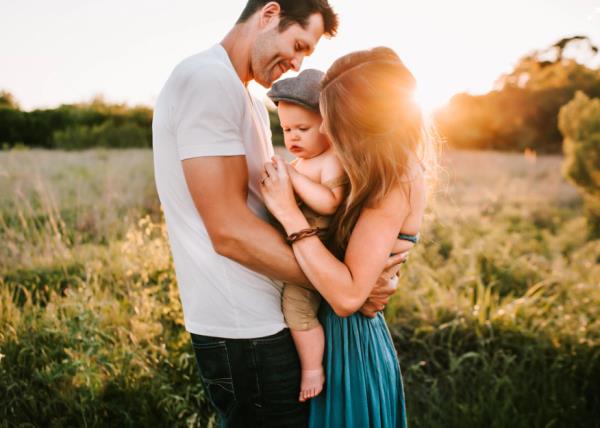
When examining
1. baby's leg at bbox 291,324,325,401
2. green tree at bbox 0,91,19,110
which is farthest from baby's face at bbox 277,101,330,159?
green tree at bbox 0,91,19,110

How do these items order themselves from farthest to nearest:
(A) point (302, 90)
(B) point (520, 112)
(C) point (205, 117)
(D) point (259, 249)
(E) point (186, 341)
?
(B) point (520, 112), (E) point (186, 341), (A) point (302, 90), (D) point (259, 249), (C) point (205, 117)

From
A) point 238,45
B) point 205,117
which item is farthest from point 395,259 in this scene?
point 238,45

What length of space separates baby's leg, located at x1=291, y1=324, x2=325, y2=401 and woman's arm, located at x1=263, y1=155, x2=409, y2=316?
18 centimetres

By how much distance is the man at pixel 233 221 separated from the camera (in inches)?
51.2

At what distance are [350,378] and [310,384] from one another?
16cm

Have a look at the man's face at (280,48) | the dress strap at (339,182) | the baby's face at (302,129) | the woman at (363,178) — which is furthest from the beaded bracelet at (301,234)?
the man's face at (280,48)

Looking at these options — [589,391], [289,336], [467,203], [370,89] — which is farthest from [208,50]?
[467,203]

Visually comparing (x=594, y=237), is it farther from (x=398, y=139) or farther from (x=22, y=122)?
(x=22, y=122)

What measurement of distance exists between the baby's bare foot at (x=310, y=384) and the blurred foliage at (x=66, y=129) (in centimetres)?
1445

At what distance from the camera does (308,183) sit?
1.56m

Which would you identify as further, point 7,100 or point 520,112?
point 520,112

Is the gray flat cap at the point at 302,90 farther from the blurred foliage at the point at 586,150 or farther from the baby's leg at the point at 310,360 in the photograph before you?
the blurred foliage at the point at 586,150

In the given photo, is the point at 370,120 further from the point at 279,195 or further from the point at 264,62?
the point at 264,62

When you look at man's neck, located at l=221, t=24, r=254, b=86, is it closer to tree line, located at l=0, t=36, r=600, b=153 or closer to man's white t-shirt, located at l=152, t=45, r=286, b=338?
man's white t-shirt, located at l=152, t=45, r=286, b=338
